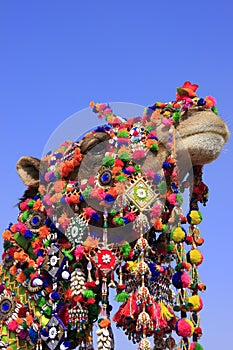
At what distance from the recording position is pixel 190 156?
6.46 m

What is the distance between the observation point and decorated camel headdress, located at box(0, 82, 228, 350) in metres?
6.38

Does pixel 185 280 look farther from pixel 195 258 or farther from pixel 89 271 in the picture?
pixel 89 271

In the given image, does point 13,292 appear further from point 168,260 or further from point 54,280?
point 168,260

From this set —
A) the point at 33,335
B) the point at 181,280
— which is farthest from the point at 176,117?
the point at 33,335

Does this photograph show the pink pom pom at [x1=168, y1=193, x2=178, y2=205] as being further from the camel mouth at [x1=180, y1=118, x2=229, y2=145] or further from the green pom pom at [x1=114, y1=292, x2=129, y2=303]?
the green pom pom at [x1=114, y1=292, x2=129, y2=303]

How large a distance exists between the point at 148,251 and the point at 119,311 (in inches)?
22.2

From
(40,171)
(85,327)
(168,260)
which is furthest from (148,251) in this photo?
(40,171)

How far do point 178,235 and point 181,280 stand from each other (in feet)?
1.28

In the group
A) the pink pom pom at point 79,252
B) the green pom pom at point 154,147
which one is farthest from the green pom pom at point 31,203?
the green pom pom at point 154,147

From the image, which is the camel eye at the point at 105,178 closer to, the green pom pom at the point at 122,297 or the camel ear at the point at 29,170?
the camel ear at the point at 29,170

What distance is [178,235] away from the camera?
6516 millimetres

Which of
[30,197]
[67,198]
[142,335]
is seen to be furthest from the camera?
[30,197]

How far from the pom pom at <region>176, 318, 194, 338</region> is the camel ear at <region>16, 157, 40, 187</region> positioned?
1.89 meters

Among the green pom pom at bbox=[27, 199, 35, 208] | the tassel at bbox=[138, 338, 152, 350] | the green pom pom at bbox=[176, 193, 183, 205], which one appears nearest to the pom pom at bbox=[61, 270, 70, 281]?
the green pom pom at bbox=[27, 199, 35, 208]
